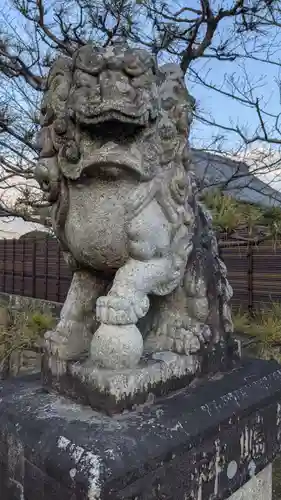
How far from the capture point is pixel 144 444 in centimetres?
75

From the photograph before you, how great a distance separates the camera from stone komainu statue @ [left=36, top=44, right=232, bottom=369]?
2.84 ft

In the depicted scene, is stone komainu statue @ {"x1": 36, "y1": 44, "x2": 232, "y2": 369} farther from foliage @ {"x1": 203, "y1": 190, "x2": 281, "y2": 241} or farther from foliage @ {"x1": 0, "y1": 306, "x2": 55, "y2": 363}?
foliage @ {"x1": 0, "y1": 306, "x2": 55, "y2": 363}

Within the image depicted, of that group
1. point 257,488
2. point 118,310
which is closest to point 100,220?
point 118,310

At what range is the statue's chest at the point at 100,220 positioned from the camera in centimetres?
92

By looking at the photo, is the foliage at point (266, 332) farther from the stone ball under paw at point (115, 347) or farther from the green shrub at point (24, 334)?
the stone ball under paw at point (115, 347)

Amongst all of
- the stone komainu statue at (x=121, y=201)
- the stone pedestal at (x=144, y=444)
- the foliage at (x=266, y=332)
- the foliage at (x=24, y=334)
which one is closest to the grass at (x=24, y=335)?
the foliage at (x=24, y=334)

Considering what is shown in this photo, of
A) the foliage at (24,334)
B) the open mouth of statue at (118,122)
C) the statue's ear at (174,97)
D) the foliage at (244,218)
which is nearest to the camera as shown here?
the open mouth of statue at (118,122)

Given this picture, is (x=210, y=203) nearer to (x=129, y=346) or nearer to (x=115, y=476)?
(x=129, y=346)

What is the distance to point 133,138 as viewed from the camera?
91 centimetres

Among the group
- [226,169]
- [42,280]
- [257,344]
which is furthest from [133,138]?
[42,280]

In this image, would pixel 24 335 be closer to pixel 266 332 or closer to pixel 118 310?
pixel 266 332

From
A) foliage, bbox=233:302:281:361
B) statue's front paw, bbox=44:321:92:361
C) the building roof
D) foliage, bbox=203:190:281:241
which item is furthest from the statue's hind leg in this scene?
the building roof

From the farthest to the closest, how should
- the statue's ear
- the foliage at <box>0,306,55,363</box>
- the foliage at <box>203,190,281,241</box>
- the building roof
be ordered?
1. the building roof
2. the foliage at <box>0,306,55,363</box>
3. the foliage at <box>203,190,281,241</box>
4. the statue's ear

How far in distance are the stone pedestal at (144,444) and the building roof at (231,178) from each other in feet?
7.97
